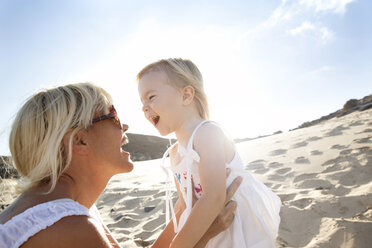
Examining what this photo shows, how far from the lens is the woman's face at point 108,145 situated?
5.54 ft

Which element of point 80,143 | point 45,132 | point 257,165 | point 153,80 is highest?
point 153,80

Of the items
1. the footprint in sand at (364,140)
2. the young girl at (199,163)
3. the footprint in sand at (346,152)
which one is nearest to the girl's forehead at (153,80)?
the young girl at (199,163)

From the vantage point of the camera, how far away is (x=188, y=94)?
211 centimetres

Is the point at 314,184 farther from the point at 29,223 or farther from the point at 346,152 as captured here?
the point at 29,223

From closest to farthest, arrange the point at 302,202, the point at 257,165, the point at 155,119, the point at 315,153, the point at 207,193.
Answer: the point at 207,193, the point at 155,119, the point at 302,202, the point at 315,153, the point at 257,165

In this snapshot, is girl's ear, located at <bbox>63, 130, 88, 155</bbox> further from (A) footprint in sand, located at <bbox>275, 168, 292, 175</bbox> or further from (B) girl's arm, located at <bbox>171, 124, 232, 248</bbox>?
(A) footprint in sand, located at <bbox>275, 168, 292, 175</bbox>

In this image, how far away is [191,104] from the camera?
214 cm

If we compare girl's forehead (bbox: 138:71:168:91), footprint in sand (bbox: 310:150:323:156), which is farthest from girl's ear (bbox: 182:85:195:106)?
footprint in sand (bbox: 310:150:323:156)

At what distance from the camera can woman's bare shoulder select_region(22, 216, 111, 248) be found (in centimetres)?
111

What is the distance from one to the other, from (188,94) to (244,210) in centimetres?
104

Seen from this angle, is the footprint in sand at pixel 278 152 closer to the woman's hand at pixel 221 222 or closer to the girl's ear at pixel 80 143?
the woman's hand at pixel 221 222

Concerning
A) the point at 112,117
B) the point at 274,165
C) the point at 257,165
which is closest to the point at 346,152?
the point at 274,165

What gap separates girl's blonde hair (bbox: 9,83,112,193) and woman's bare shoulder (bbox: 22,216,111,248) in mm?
278

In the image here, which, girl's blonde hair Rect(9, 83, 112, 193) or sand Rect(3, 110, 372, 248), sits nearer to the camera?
girl's blonde hair Rect(9, 83, 112, 193)
